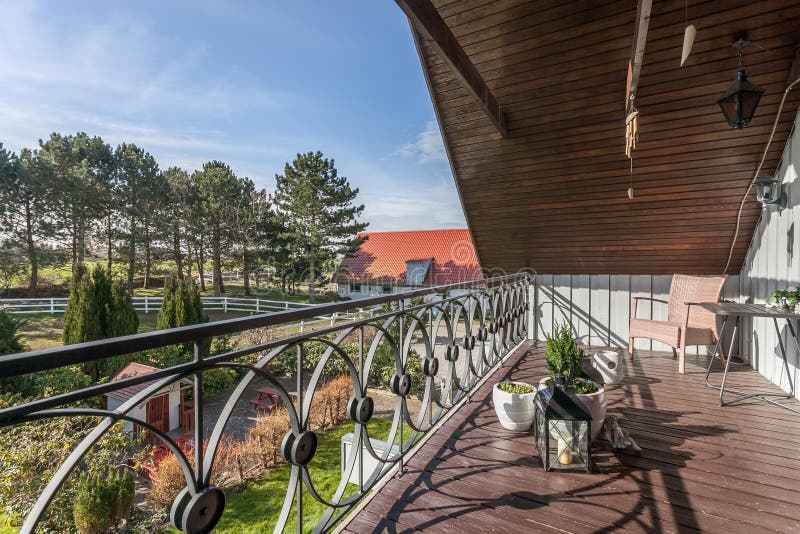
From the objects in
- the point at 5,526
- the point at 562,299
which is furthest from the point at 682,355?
the point at 5,526

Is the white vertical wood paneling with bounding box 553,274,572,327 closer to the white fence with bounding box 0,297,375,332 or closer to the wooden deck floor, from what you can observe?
the wooden deck floor

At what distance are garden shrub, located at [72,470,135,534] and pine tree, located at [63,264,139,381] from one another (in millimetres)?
4544

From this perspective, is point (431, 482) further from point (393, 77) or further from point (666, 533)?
point (393, 77)

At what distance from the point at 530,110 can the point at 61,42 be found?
27.1ft

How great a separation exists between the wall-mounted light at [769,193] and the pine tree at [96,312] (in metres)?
9.46

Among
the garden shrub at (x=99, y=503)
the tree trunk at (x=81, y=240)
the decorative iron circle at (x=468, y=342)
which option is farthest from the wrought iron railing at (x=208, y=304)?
the decorative iron circle at (x=468, y=342)

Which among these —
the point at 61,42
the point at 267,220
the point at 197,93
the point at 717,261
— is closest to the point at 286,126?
the point at 267,220

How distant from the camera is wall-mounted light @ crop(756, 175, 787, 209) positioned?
11.1ft

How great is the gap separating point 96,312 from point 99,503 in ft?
18.8

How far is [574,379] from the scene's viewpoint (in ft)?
7.28

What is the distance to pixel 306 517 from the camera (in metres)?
4.06

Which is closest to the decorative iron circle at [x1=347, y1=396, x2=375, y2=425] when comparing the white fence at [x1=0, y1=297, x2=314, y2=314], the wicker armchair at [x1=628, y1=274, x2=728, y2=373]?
the wicker armchair at [x1=628, y1=274, x2=728, y2=373]

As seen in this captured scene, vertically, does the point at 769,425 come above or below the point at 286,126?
below

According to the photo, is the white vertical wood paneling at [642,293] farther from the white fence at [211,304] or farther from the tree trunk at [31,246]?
the tree trunk at [31,246]
